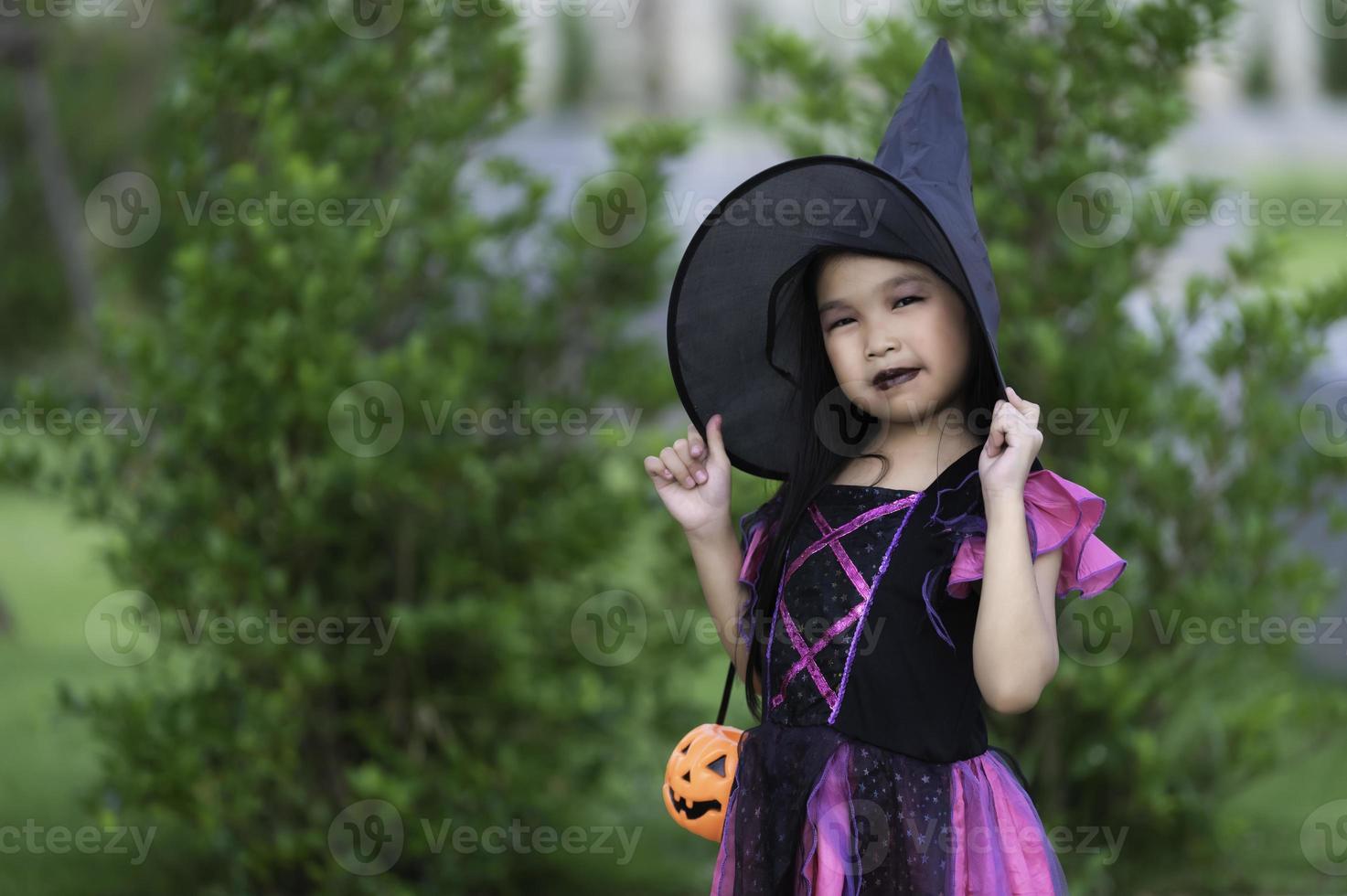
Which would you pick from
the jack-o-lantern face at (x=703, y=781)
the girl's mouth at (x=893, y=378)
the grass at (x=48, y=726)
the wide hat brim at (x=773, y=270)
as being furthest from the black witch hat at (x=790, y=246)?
the grass at (x=48, y=726)

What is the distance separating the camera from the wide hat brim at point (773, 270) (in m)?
1.72

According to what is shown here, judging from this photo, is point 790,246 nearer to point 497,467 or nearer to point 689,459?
point 689,459

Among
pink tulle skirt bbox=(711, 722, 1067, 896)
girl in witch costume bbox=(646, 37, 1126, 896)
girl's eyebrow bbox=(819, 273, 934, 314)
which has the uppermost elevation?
girl's eyebrow bbox=(819, 273, 934, 314)

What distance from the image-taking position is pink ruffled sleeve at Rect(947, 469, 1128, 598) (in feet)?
5.57

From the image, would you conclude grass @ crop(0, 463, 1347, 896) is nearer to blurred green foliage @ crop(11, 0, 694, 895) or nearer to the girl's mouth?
blurred green foliage @ crop(11, 0, 694, 895)

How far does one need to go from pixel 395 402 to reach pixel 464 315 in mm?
555

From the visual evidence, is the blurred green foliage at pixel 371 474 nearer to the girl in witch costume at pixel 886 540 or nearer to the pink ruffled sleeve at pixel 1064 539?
the girl in witch costume at pixel 886 540

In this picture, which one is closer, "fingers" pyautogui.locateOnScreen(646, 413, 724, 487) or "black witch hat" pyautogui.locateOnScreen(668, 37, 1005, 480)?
"black witch hat" pyautogui.locateOnScreen(668, 37, 1005, 480)

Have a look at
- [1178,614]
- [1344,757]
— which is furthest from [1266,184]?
[1178,614]

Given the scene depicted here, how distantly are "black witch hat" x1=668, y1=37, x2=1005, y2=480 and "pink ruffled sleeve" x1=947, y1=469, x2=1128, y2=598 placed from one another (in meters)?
0.16

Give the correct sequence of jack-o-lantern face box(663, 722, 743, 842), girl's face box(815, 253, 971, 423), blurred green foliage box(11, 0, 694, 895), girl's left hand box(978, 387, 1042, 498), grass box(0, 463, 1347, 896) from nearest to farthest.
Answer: girl's left hand box(978, 387, 1042, 498)
girl's face box(815, 253, 971, 423)
jack-o-lantern face box(663, 722, 743, 842)
blurred green foliage box(11, 0, 694, 895)
grass box(0, 463, 1347, 896)

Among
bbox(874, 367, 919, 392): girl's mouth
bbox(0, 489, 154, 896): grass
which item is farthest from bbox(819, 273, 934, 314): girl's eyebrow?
bbox(0, 489, 154, 896): grass

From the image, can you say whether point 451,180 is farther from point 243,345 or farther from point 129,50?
point 129,50

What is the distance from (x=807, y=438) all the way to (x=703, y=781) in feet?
1.72
